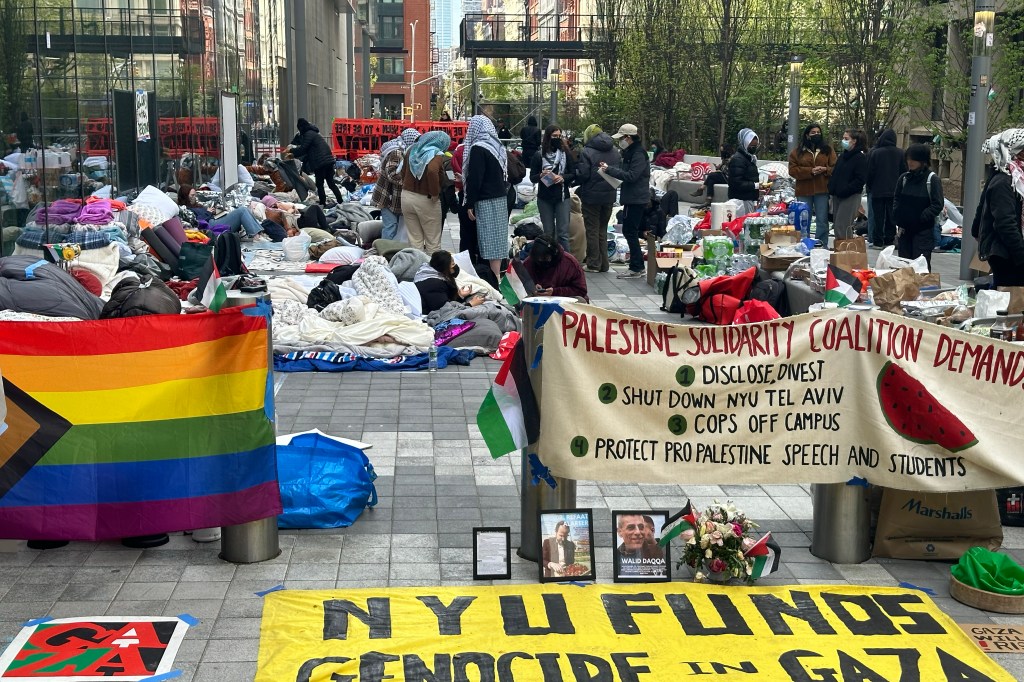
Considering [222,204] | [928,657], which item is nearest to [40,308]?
[928,657]

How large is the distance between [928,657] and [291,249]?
13.3 metres

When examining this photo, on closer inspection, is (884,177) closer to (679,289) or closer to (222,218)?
(679,289)

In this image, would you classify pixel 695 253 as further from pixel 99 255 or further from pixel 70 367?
pixel 70 367

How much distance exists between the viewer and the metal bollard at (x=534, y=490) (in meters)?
5.87

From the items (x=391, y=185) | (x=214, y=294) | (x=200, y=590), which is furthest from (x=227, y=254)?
(x=391, y=185)

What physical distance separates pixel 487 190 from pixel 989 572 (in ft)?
31.9

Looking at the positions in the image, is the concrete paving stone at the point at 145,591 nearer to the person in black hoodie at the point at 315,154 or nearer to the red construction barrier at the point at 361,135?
the person in black hoodie at the point at 315,154

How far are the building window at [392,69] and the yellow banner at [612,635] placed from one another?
13139 centimetres

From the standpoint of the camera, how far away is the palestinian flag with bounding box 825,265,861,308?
A: 20.5 ft

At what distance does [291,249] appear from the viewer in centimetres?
1716

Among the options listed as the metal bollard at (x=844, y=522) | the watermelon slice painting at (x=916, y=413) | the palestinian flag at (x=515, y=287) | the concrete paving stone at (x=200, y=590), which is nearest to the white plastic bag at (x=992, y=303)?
the watermelon slice painting at (x=916, y=413)

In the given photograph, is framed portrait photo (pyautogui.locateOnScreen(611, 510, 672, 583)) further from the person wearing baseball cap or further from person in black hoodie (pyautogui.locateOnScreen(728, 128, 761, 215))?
person in black hoodie (pyautogui.locateOnScreen(728, 128, 761, 215))

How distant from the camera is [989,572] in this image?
5.66 metres

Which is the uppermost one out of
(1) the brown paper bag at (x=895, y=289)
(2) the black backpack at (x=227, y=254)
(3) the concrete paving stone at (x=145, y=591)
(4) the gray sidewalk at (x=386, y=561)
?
(2) the black backpack at (x=227, y=254)
